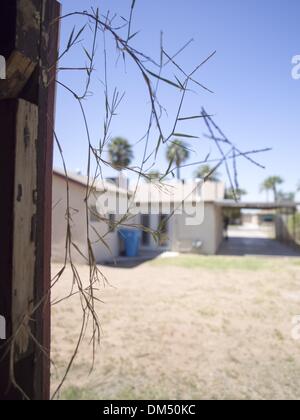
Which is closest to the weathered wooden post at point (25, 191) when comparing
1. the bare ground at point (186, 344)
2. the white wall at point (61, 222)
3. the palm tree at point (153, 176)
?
the palm tree at point (153, 176)

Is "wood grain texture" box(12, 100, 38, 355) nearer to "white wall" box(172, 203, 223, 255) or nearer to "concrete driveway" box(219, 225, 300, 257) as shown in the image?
"white wall" box(172, 203, 223, 255)

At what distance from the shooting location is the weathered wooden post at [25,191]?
83 cm

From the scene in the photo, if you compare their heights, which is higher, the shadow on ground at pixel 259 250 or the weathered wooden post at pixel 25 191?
the weathered wooden post at pixel 25 191

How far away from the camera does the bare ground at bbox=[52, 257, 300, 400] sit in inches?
149

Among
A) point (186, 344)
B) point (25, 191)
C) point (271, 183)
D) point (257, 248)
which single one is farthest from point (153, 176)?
point (271, 183)

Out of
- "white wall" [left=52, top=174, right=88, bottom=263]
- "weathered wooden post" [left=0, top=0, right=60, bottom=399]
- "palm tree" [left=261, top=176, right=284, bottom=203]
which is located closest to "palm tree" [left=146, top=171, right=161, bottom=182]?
"weathered wooden post" [left=0, top=0, right=60, bottom=399]

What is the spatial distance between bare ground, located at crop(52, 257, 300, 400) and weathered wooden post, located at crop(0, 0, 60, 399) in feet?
3.11

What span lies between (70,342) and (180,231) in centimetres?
1536

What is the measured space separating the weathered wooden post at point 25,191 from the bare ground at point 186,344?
95cm

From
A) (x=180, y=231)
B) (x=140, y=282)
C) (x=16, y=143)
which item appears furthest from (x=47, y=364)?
(x=180, y=231)

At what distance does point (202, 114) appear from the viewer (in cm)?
90

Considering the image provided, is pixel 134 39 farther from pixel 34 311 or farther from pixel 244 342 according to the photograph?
pixel 244 342

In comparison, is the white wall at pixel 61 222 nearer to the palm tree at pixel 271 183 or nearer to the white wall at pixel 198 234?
the white wall at pixel 198 234

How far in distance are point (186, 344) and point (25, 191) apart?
4911 mm
